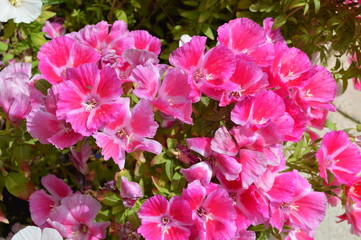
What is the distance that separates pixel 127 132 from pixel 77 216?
12.2 inches

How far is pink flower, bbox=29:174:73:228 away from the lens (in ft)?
4.61

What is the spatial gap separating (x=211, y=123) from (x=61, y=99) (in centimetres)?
46

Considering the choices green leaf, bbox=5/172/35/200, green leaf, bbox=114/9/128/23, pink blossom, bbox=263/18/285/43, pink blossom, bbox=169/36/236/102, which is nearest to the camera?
pink blossom, bbox=169/36/236/102

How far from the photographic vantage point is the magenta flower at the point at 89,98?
3.65 ft

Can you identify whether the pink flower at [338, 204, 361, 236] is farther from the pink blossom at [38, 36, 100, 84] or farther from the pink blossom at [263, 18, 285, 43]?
the pink blossom at [38, 36, 100, 84]

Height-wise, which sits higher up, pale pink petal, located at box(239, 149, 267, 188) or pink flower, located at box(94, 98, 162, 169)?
pink flower, located at box(94, 98, 162, 169)

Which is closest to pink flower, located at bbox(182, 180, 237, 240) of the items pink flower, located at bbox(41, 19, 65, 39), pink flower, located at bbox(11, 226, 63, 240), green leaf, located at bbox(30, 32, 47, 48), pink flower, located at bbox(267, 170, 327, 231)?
pink flower, located at bbox(267, 170, 327, 231)

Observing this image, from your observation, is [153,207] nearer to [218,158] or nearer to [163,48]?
[218,158]

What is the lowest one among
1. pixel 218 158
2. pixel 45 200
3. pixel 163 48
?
pixel 163 48

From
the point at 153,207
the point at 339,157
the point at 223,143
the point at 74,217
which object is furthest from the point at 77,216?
the point at 339,157

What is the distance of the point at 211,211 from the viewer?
1.21 meters

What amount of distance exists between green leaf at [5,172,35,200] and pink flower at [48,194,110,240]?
0.17 m

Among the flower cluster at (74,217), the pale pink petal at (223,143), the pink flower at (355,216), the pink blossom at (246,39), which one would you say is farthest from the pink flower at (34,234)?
the pink flower at (355,216)

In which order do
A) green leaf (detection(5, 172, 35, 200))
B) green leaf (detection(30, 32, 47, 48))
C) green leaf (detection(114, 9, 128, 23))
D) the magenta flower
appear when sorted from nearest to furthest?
the magenta flower, green leaf (detection(5, 172, 35, 200)), green leaf (detection(30, 32, 47, 48)), green leaf (detection(114, 9, 128, 23))
